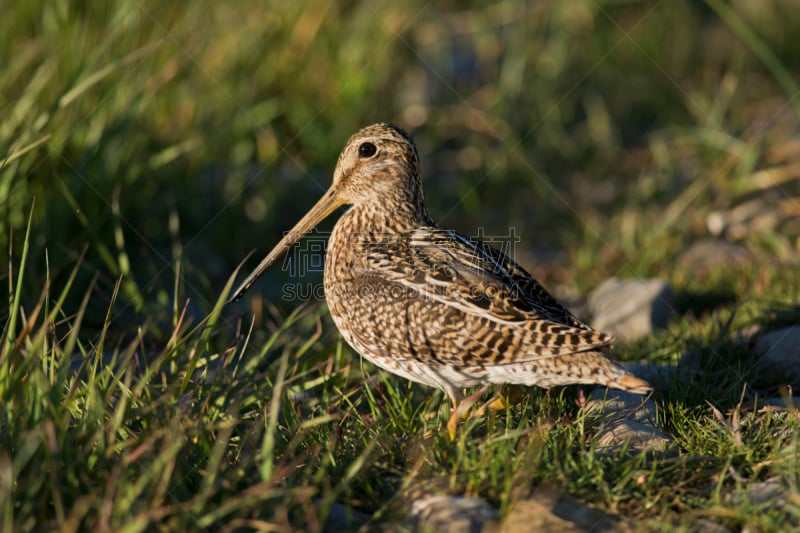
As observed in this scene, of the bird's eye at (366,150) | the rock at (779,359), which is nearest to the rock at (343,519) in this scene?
the bird's eye at (366,150)

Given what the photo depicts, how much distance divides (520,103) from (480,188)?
125 centimetres

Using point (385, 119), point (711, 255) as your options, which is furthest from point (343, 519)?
point (385, 119)

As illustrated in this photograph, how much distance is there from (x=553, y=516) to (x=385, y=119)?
5.82 m

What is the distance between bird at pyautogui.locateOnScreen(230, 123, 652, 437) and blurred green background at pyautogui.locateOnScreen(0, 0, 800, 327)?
120 cm

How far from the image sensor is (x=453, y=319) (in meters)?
4.09

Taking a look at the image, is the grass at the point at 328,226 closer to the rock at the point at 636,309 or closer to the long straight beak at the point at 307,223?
the rock at the point at 636,309

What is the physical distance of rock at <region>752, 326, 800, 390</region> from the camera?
4.72 metres

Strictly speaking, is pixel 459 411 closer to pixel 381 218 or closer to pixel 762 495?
pixel 762 495

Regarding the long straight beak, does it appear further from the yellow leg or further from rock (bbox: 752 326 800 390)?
rock (bbox: 752 326 800 390)

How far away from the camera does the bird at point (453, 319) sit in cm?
394

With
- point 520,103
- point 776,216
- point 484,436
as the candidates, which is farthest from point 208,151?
point 776,216

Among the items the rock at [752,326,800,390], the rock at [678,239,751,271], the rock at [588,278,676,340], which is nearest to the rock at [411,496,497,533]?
the rock at [752,326,800,390]

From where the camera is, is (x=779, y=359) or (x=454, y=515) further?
(x=779, y=359)

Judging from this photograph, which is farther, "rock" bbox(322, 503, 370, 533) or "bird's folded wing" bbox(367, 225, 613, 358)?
"bird's folded wing" bbox(367, 225, 613, 358)
